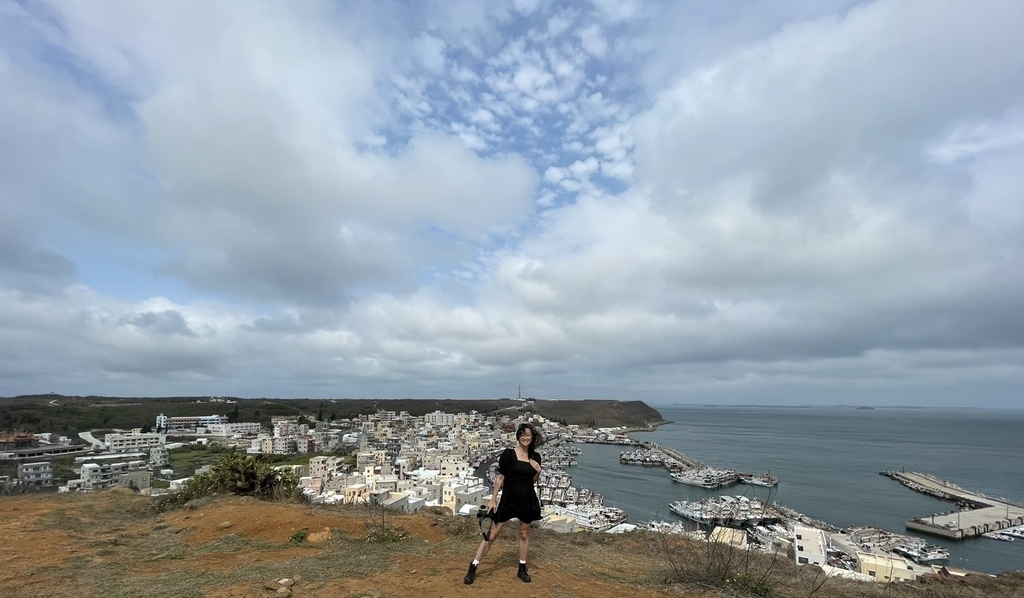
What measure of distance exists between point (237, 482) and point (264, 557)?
172 inches

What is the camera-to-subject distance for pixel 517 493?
4309 mm

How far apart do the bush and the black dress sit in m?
Answer: 6.41

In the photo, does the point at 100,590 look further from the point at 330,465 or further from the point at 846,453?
the point at 846,453

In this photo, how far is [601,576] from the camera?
4.93 meters

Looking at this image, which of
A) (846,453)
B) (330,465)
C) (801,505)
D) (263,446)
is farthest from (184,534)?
(846,453)

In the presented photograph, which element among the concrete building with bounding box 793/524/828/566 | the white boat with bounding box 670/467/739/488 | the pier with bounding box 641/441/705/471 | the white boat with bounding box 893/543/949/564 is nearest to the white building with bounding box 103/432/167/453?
the white boat with bounding box 670/467/739/488

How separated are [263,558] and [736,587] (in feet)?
15.8

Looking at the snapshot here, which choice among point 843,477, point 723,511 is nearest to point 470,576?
point 723,511

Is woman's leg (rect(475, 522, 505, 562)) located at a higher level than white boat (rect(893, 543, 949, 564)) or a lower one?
higher

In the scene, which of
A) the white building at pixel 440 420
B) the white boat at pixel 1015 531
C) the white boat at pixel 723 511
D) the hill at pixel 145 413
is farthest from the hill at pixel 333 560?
the white building at pixel 440 420

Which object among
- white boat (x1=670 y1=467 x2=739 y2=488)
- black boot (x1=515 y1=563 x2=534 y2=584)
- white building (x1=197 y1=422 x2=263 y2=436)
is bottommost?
white boat (x1=670 y1=467 x2=739 y2=488)

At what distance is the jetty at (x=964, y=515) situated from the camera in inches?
1193

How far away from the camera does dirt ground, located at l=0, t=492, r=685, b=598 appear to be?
4172 mm

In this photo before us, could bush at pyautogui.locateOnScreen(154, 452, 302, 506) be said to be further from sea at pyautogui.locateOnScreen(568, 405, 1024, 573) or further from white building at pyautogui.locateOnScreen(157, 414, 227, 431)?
white building at pyautogui.locateOnScreen(157, 414, 227, 431)
